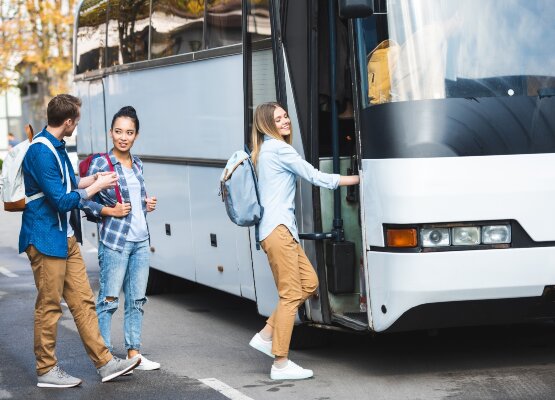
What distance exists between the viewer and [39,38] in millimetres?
45906

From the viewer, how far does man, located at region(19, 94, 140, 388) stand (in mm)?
8047

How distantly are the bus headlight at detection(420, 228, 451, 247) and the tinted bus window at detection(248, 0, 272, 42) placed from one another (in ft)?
6.84

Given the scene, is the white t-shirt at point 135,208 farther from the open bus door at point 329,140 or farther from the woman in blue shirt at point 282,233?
the open bus door at point 329,140

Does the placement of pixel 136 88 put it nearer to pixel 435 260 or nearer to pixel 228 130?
pixel 228 130

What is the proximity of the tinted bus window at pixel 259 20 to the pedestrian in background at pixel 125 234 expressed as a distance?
3.54ft

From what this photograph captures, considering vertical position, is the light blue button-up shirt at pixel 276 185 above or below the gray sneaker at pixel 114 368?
above

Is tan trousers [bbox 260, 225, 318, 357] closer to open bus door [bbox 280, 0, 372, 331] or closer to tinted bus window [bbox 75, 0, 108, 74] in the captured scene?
open bus door [bbox 280, 0, 372, 331]

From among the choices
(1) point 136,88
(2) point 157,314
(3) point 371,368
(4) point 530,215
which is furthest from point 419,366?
(1) point 136,88

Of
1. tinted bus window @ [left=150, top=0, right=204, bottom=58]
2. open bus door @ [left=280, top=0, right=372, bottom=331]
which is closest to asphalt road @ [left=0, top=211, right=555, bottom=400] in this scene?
open bus door @ [left=280, top=0, right=372, bottom=331]

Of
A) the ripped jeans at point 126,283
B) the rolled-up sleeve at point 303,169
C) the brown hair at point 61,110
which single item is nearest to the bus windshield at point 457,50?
the rolled-up sleeve at point 303,169

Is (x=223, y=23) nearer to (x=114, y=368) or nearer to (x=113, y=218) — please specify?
(x=113, y=218)

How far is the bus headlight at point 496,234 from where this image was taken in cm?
760

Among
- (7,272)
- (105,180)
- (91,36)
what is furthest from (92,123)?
(105,180)

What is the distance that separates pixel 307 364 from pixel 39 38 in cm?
3851
